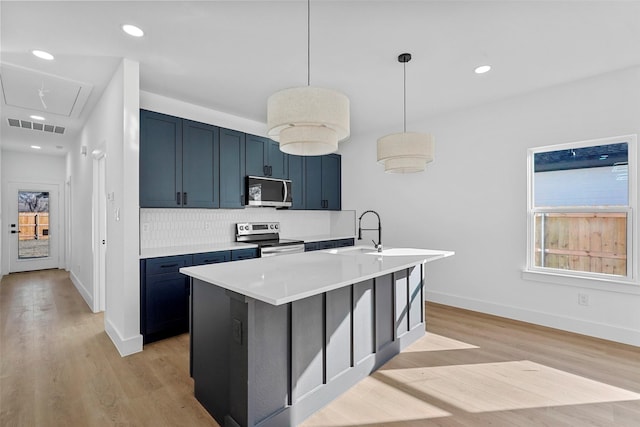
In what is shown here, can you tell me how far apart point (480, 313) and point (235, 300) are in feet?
11.3

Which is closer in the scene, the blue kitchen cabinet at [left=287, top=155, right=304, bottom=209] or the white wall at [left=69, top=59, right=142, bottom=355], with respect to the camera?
the white wall at [left=69, top=59, right=142, bottom=355]

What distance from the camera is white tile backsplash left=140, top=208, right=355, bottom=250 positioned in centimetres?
365

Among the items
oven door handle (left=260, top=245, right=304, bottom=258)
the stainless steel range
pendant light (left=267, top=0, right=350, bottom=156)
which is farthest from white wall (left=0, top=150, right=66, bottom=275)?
pendant light (left=267, top=0, right=350, bottom=156)

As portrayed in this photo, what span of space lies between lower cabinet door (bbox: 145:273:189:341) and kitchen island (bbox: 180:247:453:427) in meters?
1.10

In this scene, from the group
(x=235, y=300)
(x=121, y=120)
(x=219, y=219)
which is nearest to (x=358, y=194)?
(x=219, y=219)

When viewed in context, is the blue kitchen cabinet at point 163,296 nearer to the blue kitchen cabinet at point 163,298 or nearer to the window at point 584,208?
the blue kitchen cabinet at point 163,298

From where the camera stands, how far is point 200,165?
3.69 meters

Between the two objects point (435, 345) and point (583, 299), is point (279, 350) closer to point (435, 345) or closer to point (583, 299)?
point (435, 345)

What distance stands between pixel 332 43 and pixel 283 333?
2258 millimetres

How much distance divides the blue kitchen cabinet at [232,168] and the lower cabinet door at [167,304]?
1.17 meters

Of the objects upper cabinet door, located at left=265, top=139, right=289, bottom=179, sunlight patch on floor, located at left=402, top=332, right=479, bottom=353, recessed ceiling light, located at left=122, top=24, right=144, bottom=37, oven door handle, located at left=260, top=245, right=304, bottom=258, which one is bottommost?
sunlight patch on floor, located at left=402, top=332, right=479, bottom=353

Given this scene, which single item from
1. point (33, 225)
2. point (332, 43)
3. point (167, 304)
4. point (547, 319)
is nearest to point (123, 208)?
point (167, 304)

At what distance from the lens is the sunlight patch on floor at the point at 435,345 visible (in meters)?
2.88

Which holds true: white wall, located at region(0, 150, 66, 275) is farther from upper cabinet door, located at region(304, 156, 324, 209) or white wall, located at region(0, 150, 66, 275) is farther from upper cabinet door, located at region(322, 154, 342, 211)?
upper cabinet door, located at region(322, 154, 342, 211)
